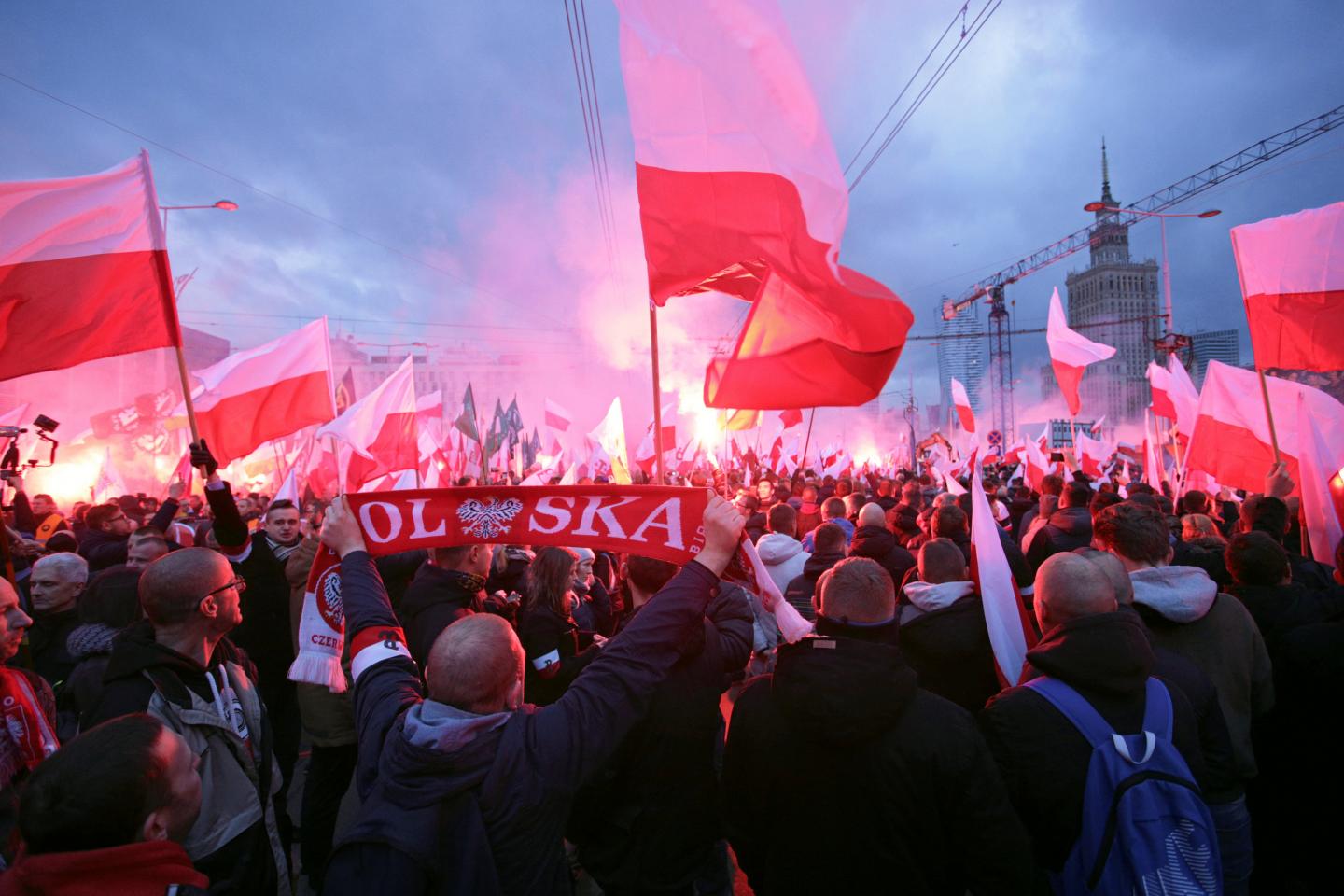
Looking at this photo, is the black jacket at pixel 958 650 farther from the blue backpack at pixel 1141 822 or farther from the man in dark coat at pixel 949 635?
the blue backpack at pixel 1141 822

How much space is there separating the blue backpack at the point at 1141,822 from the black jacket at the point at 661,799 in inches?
49.2

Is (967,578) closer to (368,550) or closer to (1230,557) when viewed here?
(1230,557)

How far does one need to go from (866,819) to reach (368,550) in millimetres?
1808

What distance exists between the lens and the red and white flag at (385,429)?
29.8ft

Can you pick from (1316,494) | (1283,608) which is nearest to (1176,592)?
(1283,608)

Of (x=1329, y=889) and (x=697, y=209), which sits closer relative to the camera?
(x=1329, y=889)

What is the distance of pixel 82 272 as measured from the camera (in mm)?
3891

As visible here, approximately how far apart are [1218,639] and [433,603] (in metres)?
3.54

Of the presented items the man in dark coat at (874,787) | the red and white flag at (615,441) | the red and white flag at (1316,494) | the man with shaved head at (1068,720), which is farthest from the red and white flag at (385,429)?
the red and white flag at (1316,494)

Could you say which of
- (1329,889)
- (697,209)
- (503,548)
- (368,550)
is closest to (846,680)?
(368,550)

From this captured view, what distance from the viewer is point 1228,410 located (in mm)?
7410

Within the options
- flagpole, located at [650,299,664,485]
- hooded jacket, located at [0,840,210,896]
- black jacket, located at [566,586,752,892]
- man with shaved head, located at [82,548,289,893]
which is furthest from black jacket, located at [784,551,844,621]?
hooded jacket, located at [0,840,210,896]

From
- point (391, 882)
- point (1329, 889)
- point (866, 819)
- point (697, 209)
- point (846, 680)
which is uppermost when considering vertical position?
point (697, 209)

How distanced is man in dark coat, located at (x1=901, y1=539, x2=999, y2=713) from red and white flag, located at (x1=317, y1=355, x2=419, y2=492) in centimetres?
740
